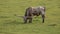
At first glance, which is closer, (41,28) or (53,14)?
(41,28)

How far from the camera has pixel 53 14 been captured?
20.7 m

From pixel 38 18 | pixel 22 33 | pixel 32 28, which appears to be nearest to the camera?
pixel 22 33

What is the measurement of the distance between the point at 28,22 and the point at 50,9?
270 inches

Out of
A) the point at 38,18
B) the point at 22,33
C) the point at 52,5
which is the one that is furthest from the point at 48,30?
the point at 52,5

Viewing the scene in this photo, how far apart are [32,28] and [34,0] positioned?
532 inches

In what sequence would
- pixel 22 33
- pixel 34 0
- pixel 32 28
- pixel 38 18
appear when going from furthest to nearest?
pixel 34 0
pixel 38 18
pixel 32 28
pixel 22 33

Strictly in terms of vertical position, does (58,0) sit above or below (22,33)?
above

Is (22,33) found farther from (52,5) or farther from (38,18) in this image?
(52,5)

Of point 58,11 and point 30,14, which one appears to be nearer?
point 30,14

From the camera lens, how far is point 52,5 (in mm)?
25516

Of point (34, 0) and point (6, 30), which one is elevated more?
point (34, 0)

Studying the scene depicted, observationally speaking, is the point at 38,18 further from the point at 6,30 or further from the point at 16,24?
the point at 6,30

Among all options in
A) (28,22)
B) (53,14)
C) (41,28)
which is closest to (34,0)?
(53,14)

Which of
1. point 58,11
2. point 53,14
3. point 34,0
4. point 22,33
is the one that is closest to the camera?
point 22,33
